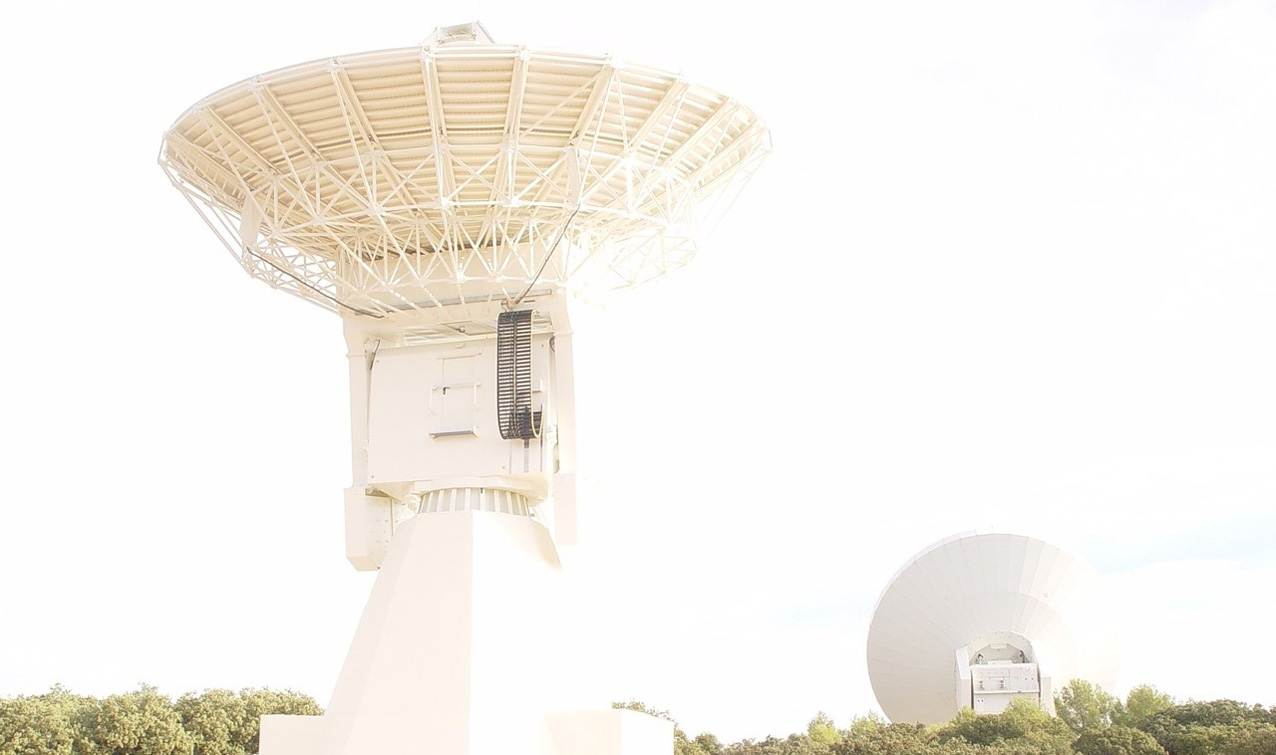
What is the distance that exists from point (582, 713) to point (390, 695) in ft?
9.45

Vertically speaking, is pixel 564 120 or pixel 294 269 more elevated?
pixel 564 120

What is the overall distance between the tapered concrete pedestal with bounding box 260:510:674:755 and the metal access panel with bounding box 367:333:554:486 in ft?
3.47

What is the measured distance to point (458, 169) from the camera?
21.8 metres

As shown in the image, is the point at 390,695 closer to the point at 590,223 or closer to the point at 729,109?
the point at 590,223

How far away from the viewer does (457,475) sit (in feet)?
75.2

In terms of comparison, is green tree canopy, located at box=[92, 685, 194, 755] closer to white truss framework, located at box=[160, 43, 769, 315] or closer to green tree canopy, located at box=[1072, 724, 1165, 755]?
white truss framework, located at box=[160, 43, 769, 315]

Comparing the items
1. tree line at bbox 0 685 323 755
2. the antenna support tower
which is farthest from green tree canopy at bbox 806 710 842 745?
the antenna support tower

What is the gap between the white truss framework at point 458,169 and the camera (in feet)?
68.3

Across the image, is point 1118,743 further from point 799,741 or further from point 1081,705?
point 799,741

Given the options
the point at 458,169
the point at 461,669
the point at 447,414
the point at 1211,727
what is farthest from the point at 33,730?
the point at 1211,727

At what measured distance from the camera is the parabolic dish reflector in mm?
47656

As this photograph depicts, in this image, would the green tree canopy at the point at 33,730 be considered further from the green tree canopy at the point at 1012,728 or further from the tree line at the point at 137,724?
the green tree canopy at the point at 1012,728

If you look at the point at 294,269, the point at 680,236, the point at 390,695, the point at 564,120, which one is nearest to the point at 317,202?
the point at 294,269

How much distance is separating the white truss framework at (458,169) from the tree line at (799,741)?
19.7 metres
